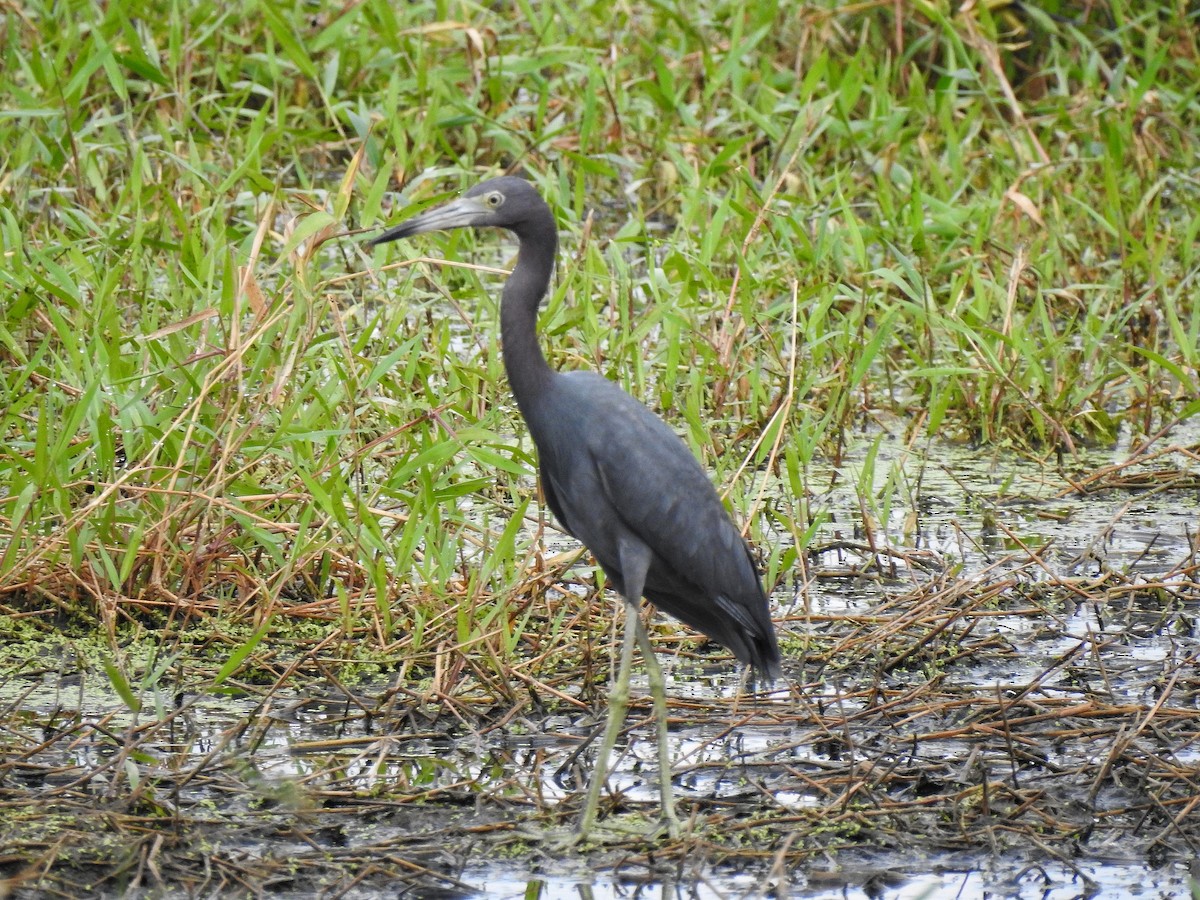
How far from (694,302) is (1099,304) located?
1668 millimetres

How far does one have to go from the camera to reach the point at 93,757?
3.92 metres

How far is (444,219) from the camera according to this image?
159 inches

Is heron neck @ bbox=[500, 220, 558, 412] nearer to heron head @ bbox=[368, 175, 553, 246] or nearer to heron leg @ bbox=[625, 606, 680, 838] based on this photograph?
heron head @ bbox=[368, 175, 553, 246]

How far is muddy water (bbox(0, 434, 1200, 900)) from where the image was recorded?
3545mm

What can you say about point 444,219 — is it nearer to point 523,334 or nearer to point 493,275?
point 523,334

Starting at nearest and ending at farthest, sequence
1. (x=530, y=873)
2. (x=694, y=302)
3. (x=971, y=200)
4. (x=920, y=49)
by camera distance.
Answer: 1. (x=530, y=873)
2. (x=694, y=302)
3. (x=971, y=200)
4. (x=920, y=49)

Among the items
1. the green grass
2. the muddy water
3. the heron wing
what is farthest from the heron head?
the muddy water

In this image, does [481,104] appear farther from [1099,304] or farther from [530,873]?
[530,873]

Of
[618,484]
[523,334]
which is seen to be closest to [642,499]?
[618,484]

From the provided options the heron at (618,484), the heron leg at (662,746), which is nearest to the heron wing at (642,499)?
the heron at (618,484)

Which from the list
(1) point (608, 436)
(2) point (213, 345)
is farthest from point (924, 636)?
(2) point (213, 345)

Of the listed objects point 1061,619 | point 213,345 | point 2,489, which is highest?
point 213,345

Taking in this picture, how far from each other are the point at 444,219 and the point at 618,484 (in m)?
0.72

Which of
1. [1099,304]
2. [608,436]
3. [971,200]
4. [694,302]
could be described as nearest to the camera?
[608,436]
